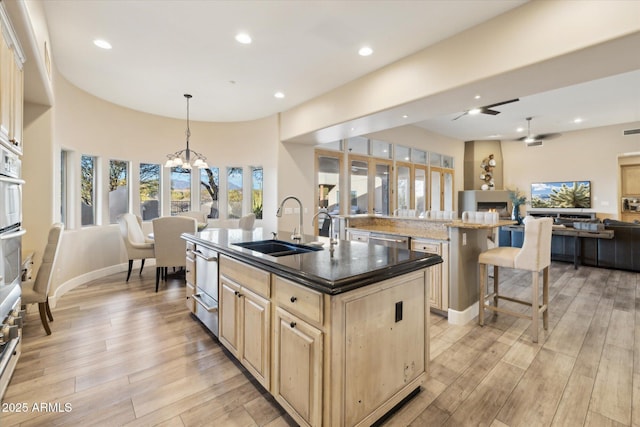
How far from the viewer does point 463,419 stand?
179 cm

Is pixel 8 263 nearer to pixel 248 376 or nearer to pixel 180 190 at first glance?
pixel 248 376

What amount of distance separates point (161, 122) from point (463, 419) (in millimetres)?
6787

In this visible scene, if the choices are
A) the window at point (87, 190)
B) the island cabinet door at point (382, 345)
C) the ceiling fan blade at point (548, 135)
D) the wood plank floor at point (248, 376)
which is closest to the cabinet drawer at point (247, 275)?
the island cabinet door at point (382, 345)

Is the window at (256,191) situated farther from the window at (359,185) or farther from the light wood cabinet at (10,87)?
the light wood cabinet at (10,87)

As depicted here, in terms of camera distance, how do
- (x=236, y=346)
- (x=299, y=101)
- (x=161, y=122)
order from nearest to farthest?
(x=236, y=346) → (x=299, y=101) → (x=161, y=122)

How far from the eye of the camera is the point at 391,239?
368 cm

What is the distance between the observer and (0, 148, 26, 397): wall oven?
5.71 ft

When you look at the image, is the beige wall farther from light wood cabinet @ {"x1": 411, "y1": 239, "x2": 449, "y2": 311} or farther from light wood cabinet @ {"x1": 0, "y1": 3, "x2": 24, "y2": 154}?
light wood cabinet @ {"x1": 0, "y1": 3, "x2": 24, "y2": 154}

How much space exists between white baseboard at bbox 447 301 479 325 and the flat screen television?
27.2ft

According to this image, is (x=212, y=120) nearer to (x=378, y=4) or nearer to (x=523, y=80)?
(x=378, y=4)

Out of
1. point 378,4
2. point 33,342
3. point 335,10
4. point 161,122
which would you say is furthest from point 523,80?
point 161,122

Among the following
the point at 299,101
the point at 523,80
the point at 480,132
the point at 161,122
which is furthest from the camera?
the point at 480,132

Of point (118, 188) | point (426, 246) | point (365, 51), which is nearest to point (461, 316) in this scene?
point (426, 246)

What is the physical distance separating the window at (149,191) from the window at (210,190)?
0.88 m
